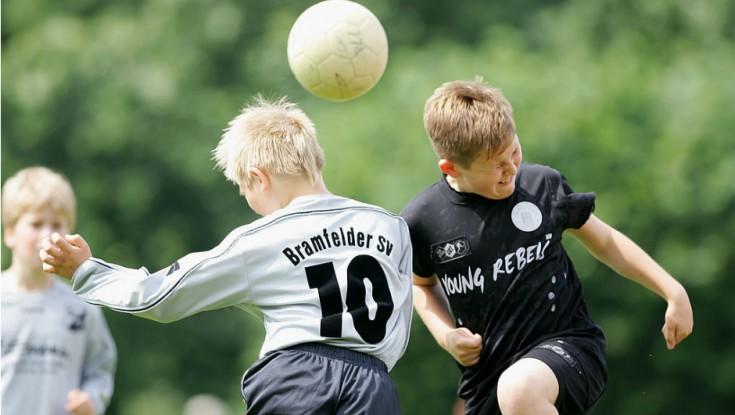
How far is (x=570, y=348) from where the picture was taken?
5797 mm

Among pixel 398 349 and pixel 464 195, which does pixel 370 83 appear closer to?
pixel 464 195

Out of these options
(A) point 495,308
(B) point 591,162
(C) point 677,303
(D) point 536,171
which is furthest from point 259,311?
(B) point 591,162

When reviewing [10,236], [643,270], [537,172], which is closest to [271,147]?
[537,172]

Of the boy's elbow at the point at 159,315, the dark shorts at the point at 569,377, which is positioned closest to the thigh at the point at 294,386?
the boy's elbow at the point at 159,315

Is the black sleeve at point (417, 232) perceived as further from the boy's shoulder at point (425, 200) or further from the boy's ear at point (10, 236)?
the boy's ear at point (10, 236)

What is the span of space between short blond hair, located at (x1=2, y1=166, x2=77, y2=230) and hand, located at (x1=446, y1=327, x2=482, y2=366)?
3.19 metres

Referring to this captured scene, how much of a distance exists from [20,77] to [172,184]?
124 inches

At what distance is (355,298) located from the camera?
5320 millimetres

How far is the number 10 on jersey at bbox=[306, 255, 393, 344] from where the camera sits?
17.3 ft

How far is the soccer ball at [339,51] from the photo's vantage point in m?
6.29

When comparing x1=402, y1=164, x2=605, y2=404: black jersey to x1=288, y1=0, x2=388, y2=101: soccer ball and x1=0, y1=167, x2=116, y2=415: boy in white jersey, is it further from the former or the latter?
x1=0, y1=167, x2=116, y2=415: boy in white jersey

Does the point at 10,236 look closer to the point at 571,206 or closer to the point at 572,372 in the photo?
the point at 571,206

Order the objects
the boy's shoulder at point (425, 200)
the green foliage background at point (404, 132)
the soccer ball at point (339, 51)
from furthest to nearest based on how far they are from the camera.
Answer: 1. the green foliage background at point (404, 132)
2. the soccer ball at point (339, 51)
3. the boy's shoulder at point (425, 200)

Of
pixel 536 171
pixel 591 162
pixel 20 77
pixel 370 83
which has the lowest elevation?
pixel 591 162
